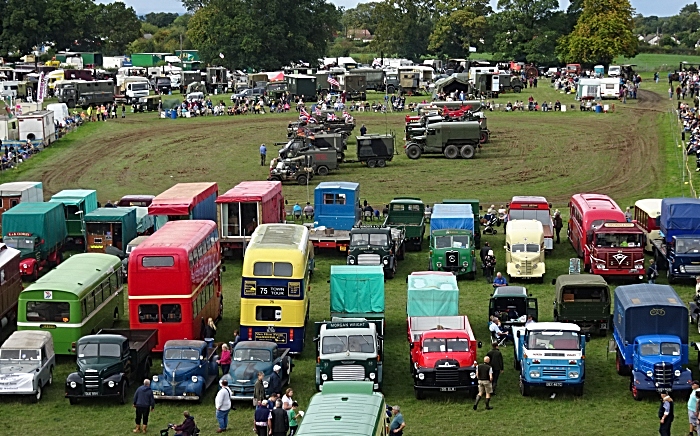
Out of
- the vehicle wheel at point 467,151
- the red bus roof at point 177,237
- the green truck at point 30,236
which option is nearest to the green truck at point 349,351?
the red bus roof at point 177,237

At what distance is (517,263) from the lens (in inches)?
1622

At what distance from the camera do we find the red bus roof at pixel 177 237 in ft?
106

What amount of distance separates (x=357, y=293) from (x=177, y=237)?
5.84 meters

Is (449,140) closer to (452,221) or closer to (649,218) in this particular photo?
(649,218)

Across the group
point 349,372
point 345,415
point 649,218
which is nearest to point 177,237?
point 349,372

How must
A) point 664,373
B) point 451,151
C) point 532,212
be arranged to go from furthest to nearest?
point 451,151, point 532,212, point 664,373

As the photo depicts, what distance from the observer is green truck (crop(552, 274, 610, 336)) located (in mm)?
33750

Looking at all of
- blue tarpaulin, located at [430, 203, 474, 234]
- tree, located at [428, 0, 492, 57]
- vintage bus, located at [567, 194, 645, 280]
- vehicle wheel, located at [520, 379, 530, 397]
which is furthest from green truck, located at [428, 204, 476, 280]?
tree, located at [428, 0, 492, 57]

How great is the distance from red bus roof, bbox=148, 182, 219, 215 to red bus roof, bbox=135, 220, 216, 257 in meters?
6.59

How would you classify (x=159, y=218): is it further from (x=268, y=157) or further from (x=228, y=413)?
(x=268, y=157)

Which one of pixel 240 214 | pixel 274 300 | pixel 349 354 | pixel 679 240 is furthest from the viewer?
pixel 240 214

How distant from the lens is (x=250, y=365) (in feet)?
93.3

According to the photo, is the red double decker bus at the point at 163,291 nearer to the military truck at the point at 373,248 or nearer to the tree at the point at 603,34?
the military truck at the point at 373,248

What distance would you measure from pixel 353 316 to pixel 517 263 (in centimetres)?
978
